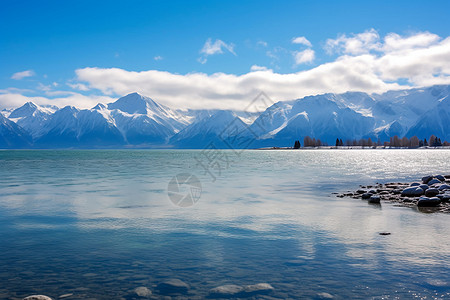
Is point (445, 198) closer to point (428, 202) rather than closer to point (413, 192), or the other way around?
point (428, 202)

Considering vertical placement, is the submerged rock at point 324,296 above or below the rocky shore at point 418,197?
below

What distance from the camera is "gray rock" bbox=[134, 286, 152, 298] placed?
1280 centimetres

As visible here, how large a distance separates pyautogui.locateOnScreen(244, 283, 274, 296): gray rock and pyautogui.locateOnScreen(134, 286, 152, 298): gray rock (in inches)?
140

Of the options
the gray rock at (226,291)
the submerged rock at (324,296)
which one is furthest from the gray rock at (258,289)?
the submerged rock at (324,296)

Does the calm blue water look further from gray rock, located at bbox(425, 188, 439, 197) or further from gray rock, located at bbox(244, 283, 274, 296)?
gray rock, located at bbox(425, 188, 439, 197)

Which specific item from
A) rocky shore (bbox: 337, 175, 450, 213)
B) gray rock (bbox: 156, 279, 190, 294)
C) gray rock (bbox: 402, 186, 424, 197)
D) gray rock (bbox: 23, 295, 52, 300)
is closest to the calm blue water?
gray rock (bbox: 156, 279, 190, 294)

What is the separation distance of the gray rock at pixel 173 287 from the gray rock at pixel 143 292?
1.40 feet

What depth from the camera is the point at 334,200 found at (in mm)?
36750

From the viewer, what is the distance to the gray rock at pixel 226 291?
42.2ft

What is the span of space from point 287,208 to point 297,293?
19.1 metres

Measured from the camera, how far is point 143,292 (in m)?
13.1

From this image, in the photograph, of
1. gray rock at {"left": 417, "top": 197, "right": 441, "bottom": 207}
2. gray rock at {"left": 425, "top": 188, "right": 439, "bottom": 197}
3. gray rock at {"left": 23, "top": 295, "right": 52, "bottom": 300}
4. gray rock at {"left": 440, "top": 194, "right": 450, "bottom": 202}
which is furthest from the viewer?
gray rock at {"left": 425, "top": 188, "right": 439, "bottom": 197}

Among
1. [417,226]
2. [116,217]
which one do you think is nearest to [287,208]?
[417,226]

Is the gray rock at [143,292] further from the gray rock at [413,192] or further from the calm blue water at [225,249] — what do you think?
the gray rock at [413,192]
